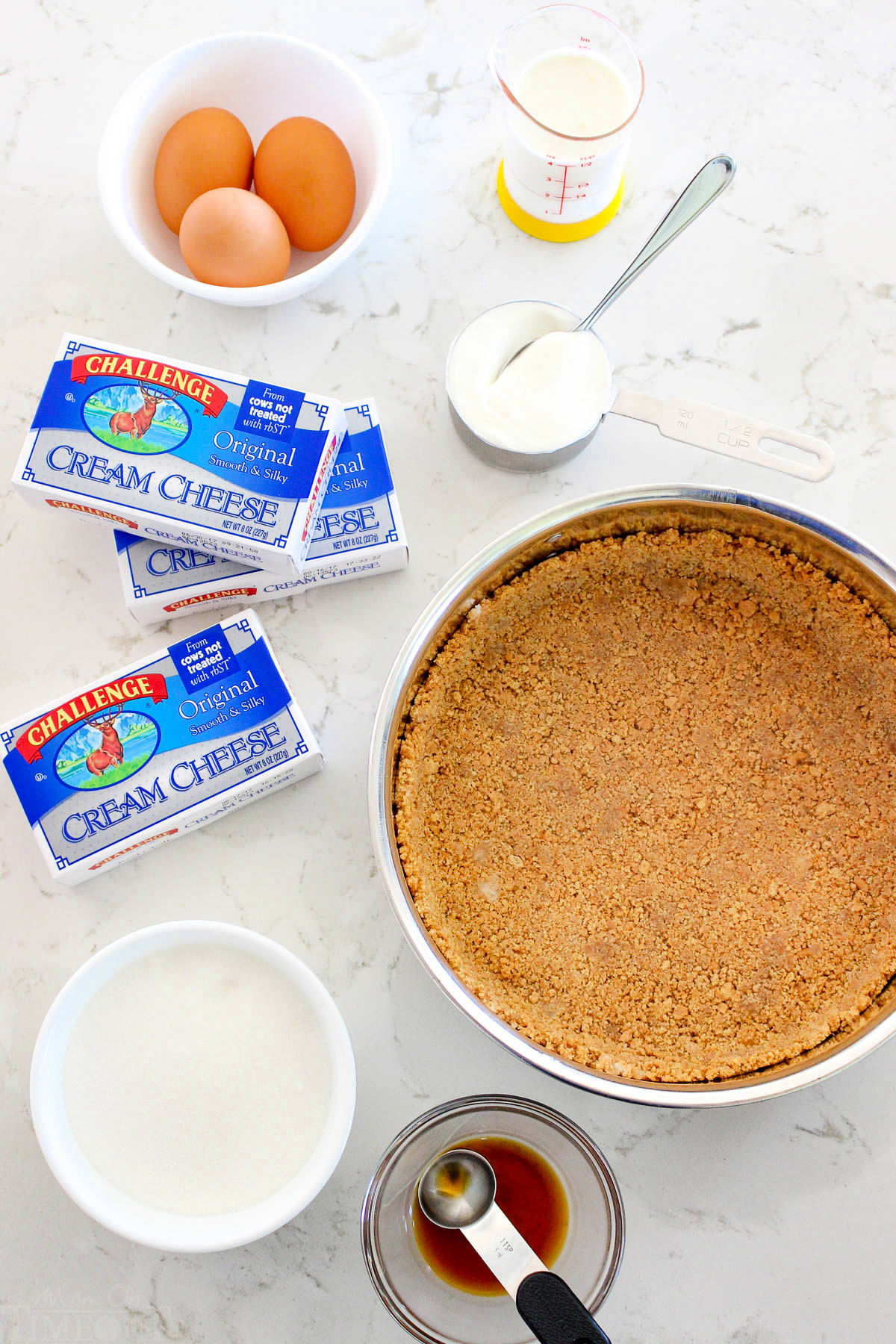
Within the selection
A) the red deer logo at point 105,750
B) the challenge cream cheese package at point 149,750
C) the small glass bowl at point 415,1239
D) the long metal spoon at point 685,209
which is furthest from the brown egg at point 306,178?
the small glass bowl at point 415,1239

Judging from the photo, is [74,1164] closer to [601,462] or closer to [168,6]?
[601,462]

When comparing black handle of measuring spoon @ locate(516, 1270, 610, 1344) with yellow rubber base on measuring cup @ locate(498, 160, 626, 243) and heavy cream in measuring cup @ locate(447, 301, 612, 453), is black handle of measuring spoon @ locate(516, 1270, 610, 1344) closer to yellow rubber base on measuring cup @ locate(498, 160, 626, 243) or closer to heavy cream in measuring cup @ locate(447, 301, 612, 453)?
heavy cream in measuring cup @ locate(447, 301, 612, 453)

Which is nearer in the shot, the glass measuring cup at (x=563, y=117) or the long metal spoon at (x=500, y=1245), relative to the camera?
the long metal spoon at (x=500, y=1245)

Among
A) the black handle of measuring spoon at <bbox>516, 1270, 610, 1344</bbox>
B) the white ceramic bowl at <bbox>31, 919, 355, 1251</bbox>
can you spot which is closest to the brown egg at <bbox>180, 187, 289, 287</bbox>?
the white ceramic bowl at <bbox>31, 919, 355, 1251</bbox>

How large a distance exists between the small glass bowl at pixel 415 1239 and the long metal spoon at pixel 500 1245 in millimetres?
23

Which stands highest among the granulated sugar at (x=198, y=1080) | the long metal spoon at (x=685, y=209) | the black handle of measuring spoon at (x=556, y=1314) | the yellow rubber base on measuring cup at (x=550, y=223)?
the long metal spoon at (x=685, y=209)

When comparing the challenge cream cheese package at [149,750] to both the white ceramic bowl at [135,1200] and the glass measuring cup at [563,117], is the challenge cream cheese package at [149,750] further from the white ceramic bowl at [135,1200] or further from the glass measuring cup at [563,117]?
the glass measuring cup at [563,117]

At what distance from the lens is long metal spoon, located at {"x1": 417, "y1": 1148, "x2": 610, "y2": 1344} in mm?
852

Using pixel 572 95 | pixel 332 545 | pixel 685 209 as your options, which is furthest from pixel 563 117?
pixel 332 545

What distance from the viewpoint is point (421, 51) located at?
122 cm

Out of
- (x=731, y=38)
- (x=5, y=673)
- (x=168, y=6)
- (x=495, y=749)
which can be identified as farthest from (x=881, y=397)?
(x=5, y=673)

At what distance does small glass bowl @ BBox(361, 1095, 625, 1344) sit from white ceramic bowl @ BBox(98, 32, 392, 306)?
3.24 feet

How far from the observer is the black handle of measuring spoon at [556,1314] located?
84 cm

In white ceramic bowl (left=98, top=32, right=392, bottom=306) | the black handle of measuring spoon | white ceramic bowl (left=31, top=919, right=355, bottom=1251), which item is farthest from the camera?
white ceramic bowl (left=98, top=32, right=392, bottom=306)
